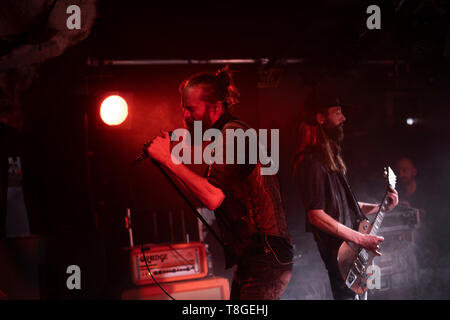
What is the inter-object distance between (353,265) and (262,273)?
1009 millimetres

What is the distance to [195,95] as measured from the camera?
3.39 metres

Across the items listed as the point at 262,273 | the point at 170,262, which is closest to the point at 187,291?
the point at 170,262

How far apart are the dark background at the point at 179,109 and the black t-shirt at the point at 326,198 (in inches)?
3.8

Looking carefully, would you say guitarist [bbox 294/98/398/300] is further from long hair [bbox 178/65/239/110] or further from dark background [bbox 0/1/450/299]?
long hair [bbox 178/65/239/110]

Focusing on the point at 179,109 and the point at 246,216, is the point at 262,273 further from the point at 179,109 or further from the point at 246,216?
the point at 179,109

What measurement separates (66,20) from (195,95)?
4.10ft

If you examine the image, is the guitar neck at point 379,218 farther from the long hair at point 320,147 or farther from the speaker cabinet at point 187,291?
the speaker cabinet at point 187,291

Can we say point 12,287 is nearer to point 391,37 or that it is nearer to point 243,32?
point 243,32

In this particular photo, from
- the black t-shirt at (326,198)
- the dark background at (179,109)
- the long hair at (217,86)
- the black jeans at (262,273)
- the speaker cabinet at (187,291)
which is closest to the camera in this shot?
the black jeans at (262,273)

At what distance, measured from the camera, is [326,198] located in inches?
135

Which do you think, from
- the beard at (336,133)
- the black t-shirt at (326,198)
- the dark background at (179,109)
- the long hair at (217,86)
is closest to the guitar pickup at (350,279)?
the black t-shirt at (326,198)

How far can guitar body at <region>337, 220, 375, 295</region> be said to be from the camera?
10.9ft

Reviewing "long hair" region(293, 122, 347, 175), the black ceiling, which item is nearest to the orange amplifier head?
"long hair" region(293, 122, 347, 175)

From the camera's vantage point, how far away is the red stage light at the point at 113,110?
11.0 feet
